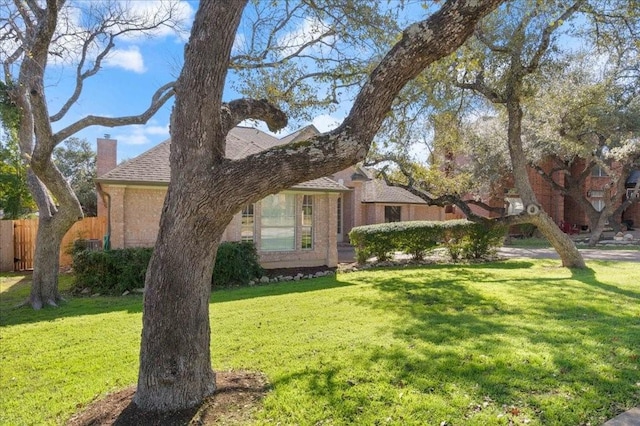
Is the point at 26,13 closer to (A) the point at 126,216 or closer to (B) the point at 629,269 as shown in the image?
(A) the point at 126,216

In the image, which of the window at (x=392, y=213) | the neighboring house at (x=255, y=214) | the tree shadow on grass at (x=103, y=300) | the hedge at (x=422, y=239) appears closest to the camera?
the tree shadow on grass at (x=103, y=300)

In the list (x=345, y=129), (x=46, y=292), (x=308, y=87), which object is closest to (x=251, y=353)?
(x=345, y=129)

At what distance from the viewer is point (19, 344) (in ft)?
20.7

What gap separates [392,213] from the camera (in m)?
25.6

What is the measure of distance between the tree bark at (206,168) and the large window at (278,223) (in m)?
10.1

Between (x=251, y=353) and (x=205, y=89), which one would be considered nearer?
(x=205, y=89)

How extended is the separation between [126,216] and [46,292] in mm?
3332

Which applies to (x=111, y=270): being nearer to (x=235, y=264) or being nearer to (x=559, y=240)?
(x=235, y=264)

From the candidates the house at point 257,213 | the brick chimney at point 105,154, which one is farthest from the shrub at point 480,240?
the brick chimney at point 105,154

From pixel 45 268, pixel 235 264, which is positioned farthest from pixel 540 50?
pixel 45 268

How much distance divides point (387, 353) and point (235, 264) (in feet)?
23.8

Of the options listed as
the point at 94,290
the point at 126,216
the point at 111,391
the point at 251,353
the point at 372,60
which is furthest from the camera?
the point at 126,216

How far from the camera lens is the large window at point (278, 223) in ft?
45.3

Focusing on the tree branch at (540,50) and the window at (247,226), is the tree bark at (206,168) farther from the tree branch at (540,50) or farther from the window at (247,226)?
the window at (247,226)
